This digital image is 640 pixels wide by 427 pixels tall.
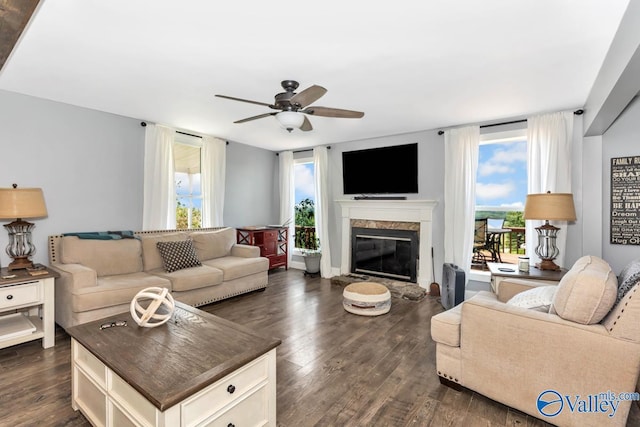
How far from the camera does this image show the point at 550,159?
11.7 ft

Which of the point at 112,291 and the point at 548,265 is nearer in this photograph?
the point at 112,291

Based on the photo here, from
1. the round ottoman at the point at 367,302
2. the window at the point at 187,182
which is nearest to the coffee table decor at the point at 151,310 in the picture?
the round ottoman at the point at 367,302

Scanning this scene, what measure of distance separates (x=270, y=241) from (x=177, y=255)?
6.33 feet

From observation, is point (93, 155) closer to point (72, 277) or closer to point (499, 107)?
point (72, 277)

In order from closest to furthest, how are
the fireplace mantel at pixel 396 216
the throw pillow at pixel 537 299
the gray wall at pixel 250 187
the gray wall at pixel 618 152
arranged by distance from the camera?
the throw pillow at pixel 537 299, the gray wall at pixel 618 152, the fireplace mantel at pixel 396 216, the gray wall at pixel 250 187

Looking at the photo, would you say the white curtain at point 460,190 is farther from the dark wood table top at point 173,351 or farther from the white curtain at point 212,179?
the white curtain at point 212,179

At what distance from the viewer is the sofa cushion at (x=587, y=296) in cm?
163

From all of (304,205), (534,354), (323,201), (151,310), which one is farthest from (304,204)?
(534,354)

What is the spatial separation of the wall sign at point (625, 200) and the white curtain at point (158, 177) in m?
5.33

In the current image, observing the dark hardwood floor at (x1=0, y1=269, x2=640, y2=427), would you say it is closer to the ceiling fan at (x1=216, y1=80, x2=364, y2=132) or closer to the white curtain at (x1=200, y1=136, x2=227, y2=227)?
the white curtain at (x1=200, y1=136, x2=227, y2=227)

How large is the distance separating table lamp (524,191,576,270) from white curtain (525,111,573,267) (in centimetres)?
26

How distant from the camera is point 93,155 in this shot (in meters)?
3.70

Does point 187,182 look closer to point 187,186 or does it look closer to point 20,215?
point 187,186

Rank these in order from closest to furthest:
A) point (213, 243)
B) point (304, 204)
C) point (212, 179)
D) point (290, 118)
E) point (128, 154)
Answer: point (290, 118)
point (128, 154)
point (213, 243)
point (212, 179)
point (304, 204)
